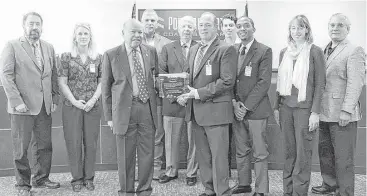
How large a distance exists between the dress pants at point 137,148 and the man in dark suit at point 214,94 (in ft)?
1.19

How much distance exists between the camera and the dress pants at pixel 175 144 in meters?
4.33

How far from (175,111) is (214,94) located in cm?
92

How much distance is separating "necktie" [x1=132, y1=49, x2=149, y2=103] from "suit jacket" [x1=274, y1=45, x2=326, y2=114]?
133 cm

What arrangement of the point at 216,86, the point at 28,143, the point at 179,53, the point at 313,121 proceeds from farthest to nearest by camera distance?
the point at 179,53, the point at 28,143, the point at 313,121, the point at 216,86

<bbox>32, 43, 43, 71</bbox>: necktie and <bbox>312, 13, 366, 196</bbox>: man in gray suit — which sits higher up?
<bbox>32, 43, 43, 71</bbox>: necktie

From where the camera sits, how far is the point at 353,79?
3.53 m

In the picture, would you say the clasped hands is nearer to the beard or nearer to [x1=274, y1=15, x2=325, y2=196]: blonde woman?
[x1=274, y1=15, x2=325, y2=196]: blonde woman

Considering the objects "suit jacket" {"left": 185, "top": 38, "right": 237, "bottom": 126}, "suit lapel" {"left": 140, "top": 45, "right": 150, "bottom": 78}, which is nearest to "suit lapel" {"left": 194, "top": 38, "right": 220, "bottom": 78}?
"suit jacket" {"left": 185, "top": 38, "right": 237, "bottom": 126}

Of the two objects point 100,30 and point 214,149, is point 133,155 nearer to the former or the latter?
point 214,149

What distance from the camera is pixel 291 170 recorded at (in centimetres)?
375

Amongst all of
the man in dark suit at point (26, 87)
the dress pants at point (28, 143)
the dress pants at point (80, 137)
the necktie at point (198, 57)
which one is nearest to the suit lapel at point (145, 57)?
the necktie at point (198, 57)

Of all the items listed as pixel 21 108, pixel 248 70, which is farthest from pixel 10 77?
pixel 248 70

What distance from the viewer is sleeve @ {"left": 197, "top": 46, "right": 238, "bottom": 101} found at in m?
3.42

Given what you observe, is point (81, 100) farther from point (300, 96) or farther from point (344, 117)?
point (344, 117)
